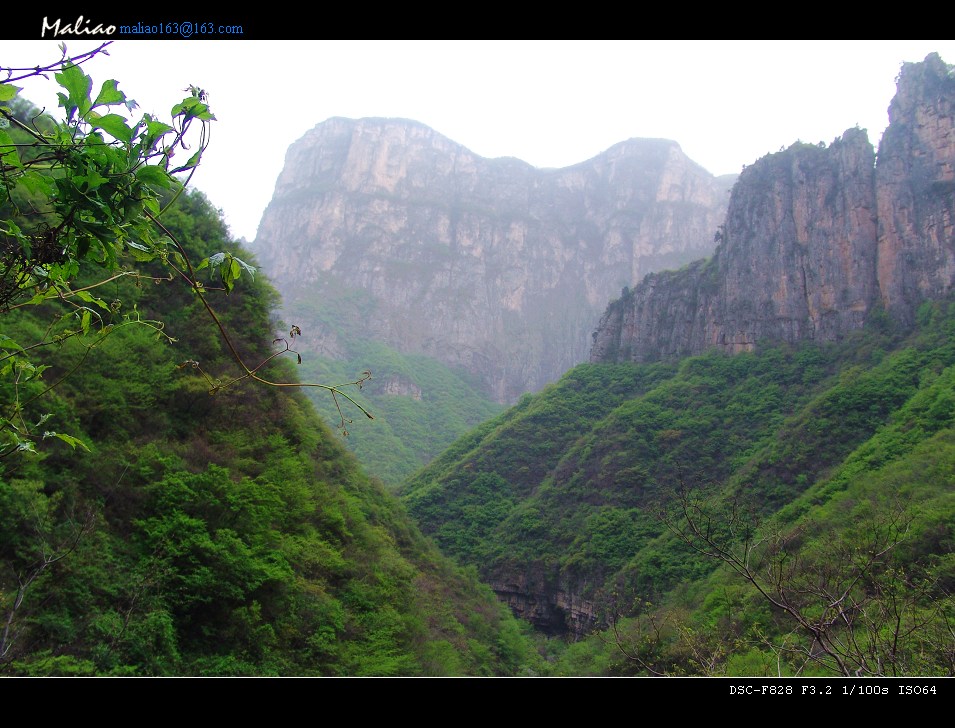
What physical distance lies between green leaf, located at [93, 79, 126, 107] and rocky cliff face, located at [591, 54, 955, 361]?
159 ft

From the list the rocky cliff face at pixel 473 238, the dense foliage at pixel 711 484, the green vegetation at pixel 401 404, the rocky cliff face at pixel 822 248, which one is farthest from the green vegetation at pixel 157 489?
the rocky cliff face at pixel 473 238

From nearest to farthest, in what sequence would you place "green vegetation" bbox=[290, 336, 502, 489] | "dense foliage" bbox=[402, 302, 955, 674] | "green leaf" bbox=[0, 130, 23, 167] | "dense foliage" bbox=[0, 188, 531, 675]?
"green leaf" bbox=[0, 130, 23, 167] → "dense foliage" bbox=[0, 188, 531, 675] → "dense foliage" bbox=[402, 302, 955, 674] → "green vegetation" bbox=[290, 336, 502, 489]

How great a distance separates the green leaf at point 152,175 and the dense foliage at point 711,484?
11229 mm

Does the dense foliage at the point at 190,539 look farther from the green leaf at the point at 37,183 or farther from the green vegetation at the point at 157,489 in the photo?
the green leaf at the point at 37,183

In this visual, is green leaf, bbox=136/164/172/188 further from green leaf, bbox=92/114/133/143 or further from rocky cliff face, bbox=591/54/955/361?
rocky cliff face, bbox=591/54/955/361

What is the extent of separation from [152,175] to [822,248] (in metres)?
55.7

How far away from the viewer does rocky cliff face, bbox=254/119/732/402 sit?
111000 millimetres

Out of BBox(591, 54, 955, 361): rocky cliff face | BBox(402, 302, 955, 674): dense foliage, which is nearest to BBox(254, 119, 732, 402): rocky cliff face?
BBox(591, 54, 955, 361): rocky cliff face

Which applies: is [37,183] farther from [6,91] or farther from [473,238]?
[473,238]

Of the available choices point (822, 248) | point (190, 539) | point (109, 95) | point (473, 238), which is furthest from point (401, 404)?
point (109, 95)

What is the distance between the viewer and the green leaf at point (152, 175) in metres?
1.47

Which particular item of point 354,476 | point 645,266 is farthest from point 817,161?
point 645,266
